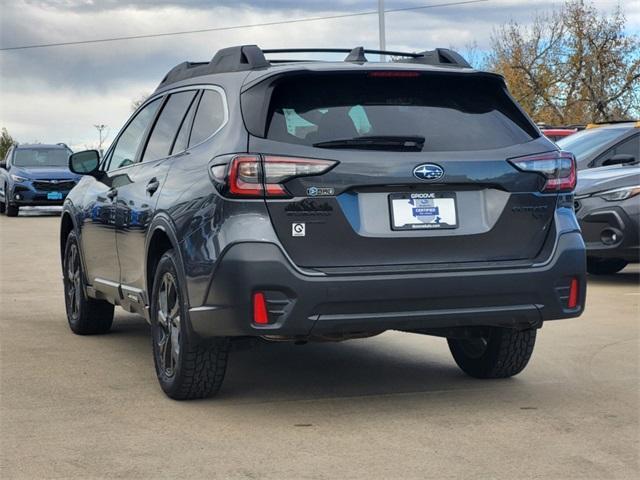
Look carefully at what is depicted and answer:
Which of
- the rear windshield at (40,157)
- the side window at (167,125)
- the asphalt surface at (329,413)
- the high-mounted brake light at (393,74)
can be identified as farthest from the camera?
the rear windshield at (40,157)

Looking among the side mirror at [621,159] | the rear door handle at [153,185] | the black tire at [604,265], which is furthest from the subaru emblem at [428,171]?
the black tire at [604,265]

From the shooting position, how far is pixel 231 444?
5398mm

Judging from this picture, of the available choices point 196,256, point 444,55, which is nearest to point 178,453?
point 196,256

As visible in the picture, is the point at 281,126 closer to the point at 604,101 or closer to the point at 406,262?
the point at 406,262

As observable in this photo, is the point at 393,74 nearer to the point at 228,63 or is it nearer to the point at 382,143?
the point at 382,143

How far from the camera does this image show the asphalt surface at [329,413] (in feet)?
16.5

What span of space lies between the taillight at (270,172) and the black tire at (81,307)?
3360 millimetres

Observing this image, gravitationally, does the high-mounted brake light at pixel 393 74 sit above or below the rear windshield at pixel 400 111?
above

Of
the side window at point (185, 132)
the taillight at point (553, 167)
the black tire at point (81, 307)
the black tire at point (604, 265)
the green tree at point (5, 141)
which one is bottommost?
the green tree at point (5, 141)

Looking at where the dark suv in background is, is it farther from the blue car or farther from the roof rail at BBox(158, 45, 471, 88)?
the blue car

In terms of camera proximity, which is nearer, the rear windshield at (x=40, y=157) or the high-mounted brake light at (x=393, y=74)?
the high-mounted brake light at (x=393, y=74)

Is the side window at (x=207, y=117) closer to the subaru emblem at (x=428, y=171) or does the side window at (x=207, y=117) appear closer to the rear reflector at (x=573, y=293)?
the subaru emblem at (x=428, y=171)

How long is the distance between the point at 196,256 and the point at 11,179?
78.2 feet

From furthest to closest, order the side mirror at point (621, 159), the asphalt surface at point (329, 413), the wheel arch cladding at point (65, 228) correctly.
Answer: the side mirror at point (621, 159)
the wheel arch cladding at point (65, 228)
the asphalt surface at point (329, 413)
